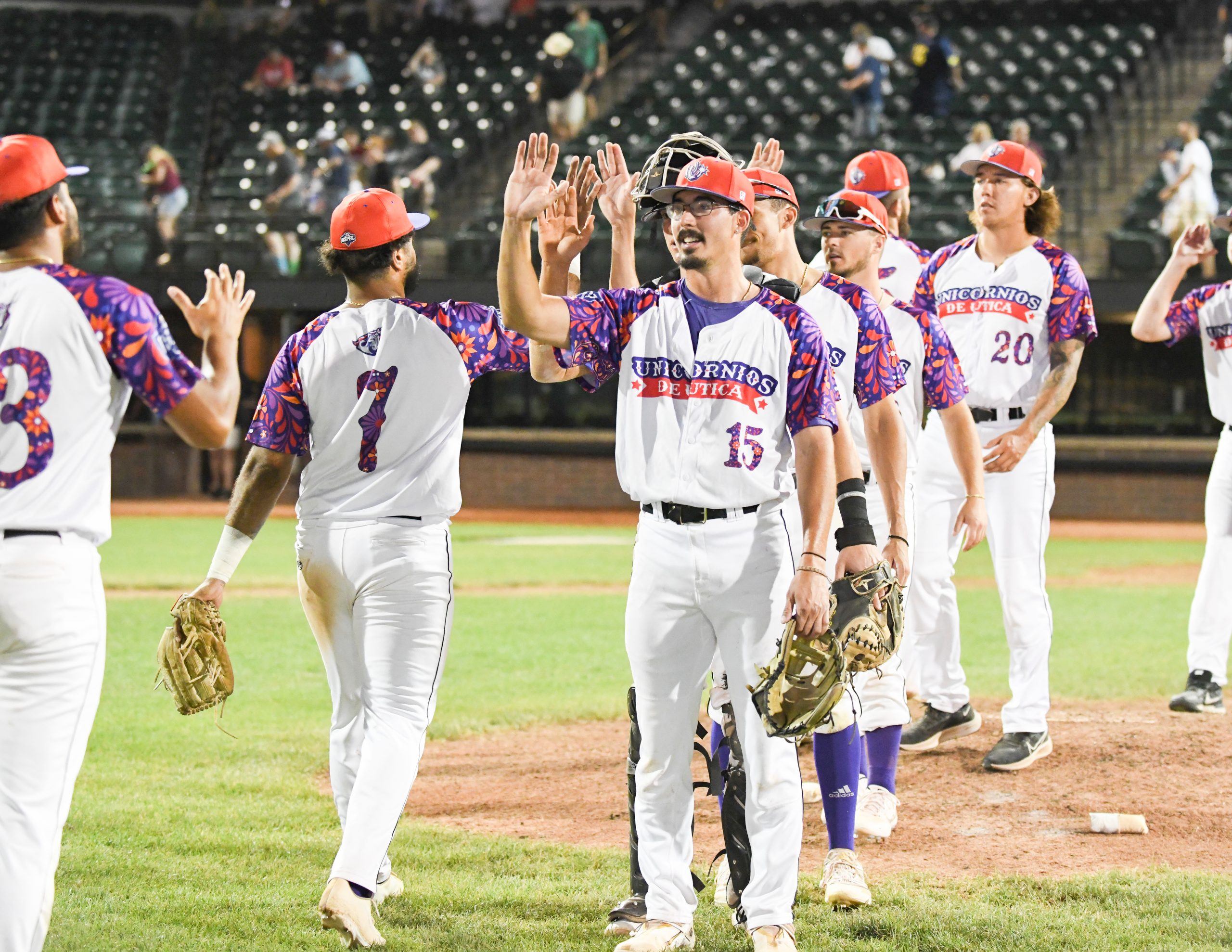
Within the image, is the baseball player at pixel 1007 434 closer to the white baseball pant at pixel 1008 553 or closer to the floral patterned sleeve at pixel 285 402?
the white baseball pant at pixel 1008 553

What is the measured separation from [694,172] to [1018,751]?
3223 mm

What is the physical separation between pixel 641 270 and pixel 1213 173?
725cm

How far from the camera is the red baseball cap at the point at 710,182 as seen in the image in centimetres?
356

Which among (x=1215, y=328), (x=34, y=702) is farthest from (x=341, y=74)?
(x=34, y=702)

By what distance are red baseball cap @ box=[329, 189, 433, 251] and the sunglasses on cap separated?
1.55m

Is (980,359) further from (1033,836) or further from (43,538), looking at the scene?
(43,538)

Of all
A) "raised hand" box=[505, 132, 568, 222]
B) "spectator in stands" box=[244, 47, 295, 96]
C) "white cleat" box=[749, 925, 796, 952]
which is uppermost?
"spectator in stands" box=[244, 47, 295, 96]

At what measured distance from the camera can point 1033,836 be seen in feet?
16.0

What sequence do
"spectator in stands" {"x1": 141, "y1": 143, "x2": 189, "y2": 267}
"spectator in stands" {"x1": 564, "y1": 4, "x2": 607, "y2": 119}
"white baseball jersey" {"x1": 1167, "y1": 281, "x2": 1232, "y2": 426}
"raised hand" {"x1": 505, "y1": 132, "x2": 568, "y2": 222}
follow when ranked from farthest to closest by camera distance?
"spectator in stands" {"x1": 564, "y1": 4, "x2": 607, "y2": 119} < "spectator in stands" {"x1": 141, "y1": 143, "x2": 189, "y2": 267} < "white baseball jersey" {"x1": 1167, "y1": 281, "x2": 1232, "y2": 426} < "raised hand" {"x1": 505, "y1": 132, "x2": 568, "y2": 222}

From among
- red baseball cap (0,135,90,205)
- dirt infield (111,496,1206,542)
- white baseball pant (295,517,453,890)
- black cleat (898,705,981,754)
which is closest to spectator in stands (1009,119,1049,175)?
dirt infield (111,496,1206,542)

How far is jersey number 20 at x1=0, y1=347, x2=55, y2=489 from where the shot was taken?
293 cm

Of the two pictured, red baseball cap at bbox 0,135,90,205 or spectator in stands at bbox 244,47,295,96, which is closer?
red baseball cap at bbox 0,135,90,205

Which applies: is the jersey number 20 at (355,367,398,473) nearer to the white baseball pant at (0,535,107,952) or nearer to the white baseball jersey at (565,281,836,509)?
the white baseball jersey at (565,281,836,509)

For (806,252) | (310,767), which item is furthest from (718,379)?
(806,252)
